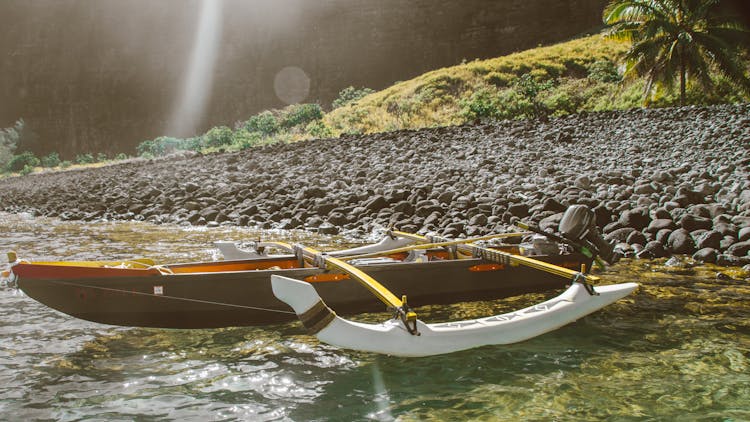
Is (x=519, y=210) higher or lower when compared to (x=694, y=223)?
higher

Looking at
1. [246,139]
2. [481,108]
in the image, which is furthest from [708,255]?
[246,139]

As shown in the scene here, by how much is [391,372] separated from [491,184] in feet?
31.6

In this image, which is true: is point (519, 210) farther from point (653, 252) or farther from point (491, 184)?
point (653, 252)

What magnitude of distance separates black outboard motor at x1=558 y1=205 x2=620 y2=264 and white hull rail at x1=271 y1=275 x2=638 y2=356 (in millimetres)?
1348

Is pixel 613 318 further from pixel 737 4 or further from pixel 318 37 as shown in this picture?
pixel 318 37

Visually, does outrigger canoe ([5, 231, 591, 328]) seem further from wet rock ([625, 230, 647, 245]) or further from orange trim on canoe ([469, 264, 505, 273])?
wet rock ([625, 230, 647, 245])

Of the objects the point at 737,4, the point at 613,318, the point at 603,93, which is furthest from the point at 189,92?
the point at 613,318

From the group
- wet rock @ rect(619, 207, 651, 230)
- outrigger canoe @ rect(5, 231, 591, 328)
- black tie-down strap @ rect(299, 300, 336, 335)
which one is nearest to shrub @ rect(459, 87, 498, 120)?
wet rock @ rect(619, 207, 651, 230)

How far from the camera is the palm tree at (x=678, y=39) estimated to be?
22828mm

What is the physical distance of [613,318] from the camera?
21.7ft

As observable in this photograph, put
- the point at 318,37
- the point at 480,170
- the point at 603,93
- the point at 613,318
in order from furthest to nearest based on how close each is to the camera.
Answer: the point at 318,37, the point at 603,93, the point at 480,170, the point at 613,318

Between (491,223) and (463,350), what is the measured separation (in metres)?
6.19

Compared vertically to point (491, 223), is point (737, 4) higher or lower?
higher

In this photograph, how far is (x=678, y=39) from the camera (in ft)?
75.9
